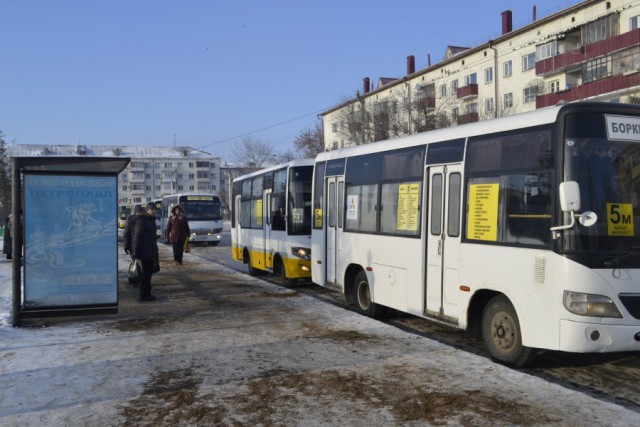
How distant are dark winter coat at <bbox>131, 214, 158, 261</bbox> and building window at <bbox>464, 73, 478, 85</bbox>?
4529 centimetres

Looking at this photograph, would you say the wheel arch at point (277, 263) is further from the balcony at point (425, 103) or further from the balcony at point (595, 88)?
the balcony at point (425, 103)

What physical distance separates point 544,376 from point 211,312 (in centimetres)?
604

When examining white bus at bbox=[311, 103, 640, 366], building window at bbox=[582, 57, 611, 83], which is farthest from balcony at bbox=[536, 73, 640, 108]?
white bus at bbox=[311, 103, 640, 366]

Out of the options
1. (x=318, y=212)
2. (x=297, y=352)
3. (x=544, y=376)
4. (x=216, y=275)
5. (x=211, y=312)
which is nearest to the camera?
(x=544, y=376)

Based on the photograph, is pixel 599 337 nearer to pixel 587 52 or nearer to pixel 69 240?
pixel 69 240

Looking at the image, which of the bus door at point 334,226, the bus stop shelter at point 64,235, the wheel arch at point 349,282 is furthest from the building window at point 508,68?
the bus stop shelter at point 64,235

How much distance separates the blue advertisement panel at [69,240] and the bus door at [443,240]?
5.07m

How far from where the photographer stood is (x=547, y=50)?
140 feet

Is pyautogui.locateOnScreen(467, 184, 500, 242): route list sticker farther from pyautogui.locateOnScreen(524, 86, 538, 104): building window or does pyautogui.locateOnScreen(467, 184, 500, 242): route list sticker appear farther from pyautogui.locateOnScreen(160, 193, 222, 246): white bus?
pyautogui.locateOnScreen(524, 86, 538, 104): building window

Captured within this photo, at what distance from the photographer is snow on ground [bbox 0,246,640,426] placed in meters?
5.09

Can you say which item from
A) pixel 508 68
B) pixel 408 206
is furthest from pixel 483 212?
pixel 508 68

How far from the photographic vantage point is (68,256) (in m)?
9.30

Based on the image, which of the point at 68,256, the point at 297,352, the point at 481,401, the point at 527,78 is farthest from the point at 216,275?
the point at 527,78

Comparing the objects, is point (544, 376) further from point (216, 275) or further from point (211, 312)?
point (216, 275)
